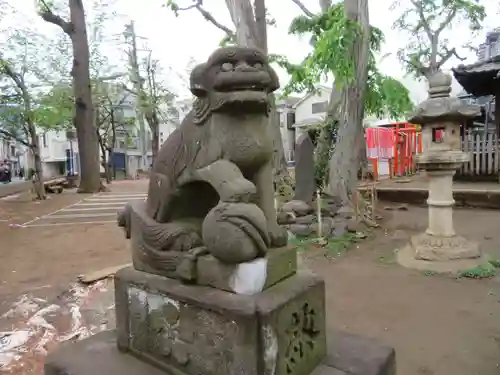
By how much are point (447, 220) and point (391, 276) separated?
3.63 feet

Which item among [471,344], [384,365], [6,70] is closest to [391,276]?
[471,344]

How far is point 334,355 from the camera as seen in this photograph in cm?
183

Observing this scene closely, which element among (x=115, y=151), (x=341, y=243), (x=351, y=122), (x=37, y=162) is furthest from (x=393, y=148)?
(x=115, y=151)

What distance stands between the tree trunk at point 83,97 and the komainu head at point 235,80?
1351 centimetres

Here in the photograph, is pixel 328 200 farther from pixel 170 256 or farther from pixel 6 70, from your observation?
pixel 6 70

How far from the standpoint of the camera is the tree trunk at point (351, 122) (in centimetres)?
640

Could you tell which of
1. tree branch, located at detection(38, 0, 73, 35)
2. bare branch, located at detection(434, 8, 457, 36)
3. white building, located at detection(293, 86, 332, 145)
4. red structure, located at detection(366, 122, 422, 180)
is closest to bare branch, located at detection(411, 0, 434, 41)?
bare branch, located at detection(434, 8, 457, 36)

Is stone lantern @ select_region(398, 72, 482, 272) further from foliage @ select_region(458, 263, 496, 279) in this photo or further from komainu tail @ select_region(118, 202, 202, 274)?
komainu tail @ select_region(118, 202, 202, 274)

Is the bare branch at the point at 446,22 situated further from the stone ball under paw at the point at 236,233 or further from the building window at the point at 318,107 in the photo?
the stone ball under paw at the point at 236,233

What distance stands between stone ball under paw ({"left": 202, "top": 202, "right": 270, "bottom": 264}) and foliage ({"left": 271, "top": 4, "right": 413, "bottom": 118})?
4.45 meters

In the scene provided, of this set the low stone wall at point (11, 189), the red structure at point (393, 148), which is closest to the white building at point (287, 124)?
the red structure at point (393, 148)

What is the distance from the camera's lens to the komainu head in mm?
1543

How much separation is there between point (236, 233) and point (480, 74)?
985 cm

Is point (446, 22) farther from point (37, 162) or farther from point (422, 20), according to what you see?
point (37, 162)
